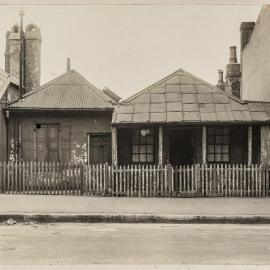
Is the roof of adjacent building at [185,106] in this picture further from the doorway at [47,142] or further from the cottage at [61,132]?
the doorway at [47,142]

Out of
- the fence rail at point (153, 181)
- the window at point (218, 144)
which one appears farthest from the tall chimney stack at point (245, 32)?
the fence rail at point (153, 181)

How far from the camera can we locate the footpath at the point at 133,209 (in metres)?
12.5

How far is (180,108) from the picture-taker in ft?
61.3

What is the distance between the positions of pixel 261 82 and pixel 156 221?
13.1 metres

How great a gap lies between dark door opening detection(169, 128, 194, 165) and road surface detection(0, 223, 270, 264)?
28.2 feet

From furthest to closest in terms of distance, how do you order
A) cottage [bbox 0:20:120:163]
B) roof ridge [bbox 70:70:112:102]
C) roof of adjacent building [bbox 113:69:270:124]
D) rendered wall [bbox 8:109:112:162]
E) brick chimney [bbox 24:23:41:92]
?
brick chimney [bbox 24:23:41:92] → roof ridge [bbox 70:70:112:102] → rendered wall [bbox 8:109:112:162] → cottage [bbox 0:20:120:163] → roof of adjacent building [bbox 113:69:270:124]

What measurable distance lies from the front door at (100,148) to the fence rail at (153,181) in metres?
2.39

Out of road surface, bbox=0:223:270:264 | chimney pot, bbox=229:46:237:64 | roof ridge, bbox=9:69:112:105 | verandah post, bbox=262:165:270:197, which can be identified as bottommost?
road surface, bbox=0:223:270:264

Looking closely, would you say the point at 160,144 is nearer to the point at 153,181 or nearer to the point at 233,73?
the point at 153,181

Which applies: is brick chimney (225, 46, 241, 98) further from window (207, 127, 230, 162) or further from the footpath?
the footpath

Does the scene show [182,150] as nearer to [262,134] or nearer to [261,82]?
[262,134]

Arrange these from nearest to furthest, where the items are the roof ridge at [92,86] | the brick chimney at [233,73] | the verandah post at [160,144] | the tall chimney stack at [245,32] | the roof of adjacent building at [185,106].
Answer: the verandah post at [160,144] < the roof of adjacent building at [185,106] < the roof ridge at [92,86] < the tall chimney stack at [245,32] < the brick chimney at [233,73]

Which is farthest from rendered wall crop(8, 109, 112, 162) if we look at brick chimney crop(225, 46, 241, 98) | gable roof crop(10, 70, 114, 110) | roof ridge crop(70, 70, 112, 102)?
brick chimney crop(225, 46, 241, 98)

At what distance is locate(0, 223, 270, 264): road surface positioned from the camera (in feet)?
26.2
